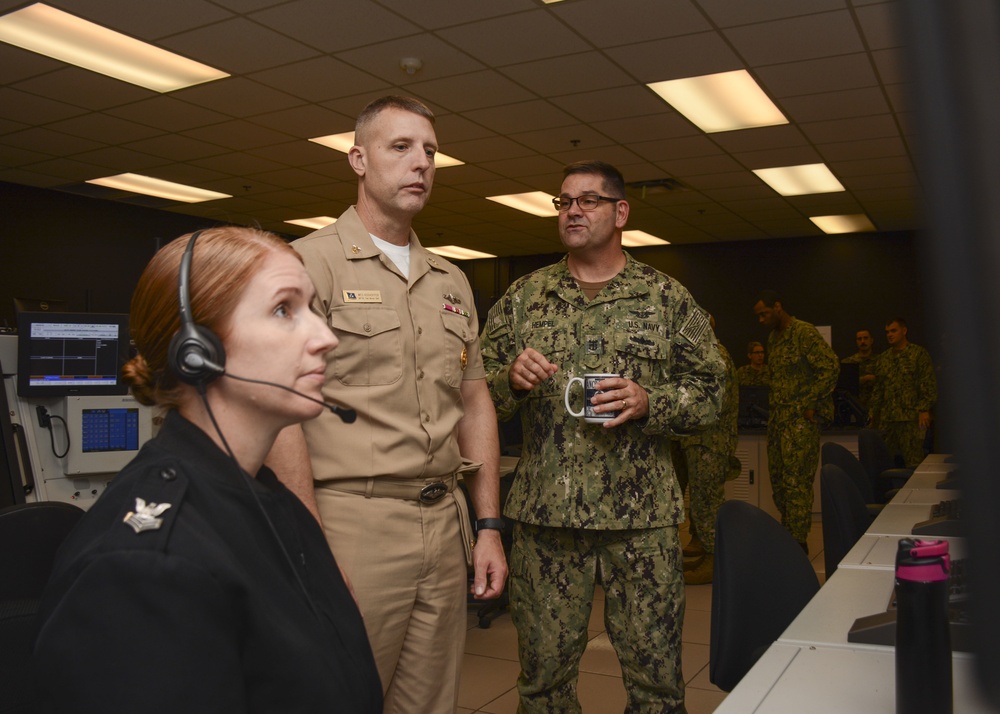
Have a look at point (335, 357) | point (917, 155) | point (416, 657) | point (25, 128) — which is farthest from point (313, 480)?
point (25, 128)

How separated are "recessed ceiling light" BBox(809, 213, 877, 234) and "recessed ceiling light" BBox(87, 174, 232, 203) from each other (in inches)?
259

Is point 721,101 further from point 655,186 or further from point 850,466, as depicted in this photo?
point 850,466

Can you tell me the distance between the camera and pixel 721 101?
19.3 ft

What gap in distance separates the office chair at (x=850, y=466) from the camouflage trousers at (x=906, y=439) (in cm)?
397

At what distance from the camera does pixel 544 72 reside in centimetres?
531

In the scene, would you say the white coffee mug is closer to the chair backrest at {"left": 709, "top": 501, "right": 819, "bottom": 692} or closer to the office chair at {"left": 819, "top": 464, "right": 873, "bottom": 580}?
the chair backrest at {"left": 709, "top": 501, "right": 819, "bottom": 692}

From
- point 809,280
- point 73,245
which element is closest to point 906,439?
point 809,280

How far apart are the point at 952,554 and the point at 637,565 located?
0.72 meters

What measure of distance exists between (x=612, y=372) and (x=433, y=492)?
739 millimetres

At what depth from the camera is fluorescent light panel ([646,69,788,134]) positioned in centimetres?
553

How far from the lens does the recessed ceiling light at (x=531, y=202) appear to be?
870 centimetres

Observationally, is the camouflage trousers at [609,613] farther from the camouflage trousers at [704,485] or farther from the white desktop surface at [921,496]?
the camouflage trousers at [704,485]

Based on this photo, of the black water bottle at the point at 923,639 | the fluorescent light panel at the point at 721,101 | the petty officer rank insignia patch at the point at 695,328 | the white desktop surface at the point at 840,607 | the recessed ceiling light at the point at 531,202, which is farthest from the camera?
the recessed ceiling light at the point at 531,202

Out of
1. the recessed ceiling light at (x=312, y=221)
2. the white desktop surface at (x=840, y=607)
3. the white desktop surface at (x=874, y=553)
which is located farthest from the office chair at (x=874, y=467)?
the recessed ceiling light at (x=312, y=221)
